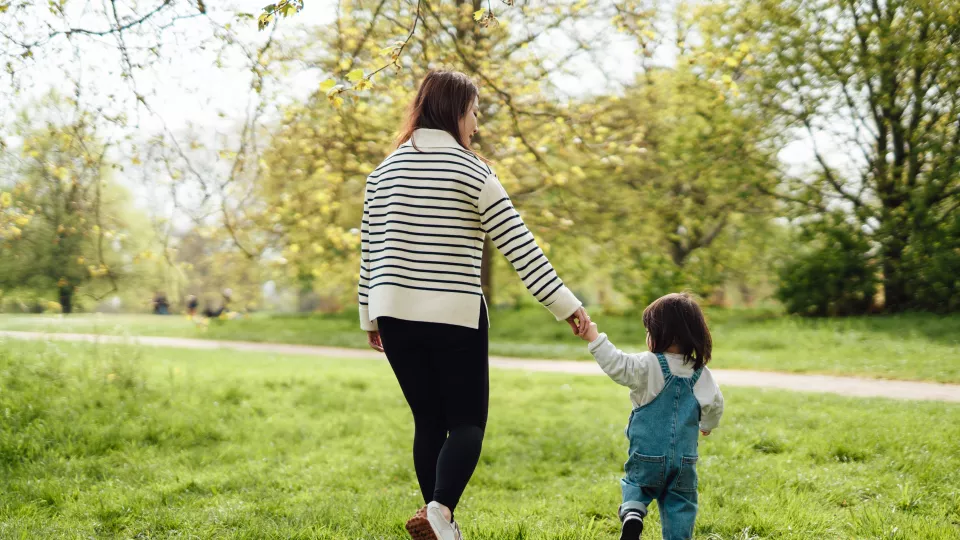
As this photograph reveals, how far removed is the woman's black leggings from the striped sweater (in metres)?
0.07

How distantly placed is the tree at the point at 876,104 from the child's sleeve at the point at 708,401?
1154cm

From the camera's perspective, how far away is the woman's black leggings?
103 inches

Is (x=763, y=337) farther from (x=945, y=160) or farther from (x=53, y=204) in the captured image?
(x=53, y=204)

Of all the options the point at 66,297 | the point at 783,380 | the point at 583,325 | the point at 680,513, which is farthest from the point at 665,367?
the point at 783,380

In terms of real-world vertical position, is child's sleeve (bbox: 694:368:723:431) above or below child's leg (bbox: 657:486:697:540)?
above

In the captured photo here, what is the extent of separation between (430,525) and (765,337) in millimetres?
12202

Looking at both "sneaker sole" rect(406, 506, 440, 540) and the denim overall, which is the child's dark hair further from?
"sneaker sole" rect(406, 506, 440, 540)

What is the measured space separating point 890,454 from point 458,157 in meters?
3.67

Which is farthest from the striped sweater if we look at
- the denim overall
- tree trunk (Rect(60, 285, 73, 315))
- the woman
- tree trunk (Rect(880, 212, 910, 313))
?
tree trunk (Rect(880, 212, 910, 313))

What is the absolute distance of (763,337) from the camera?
13.4 metres

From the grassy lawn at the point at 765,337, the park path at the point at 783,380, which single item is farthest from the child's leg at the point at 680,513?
the grassy lawn at the point at 765,337

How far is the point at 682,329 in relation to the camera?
2852 millimetres

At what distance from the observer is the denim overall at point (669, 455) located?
9.27ft

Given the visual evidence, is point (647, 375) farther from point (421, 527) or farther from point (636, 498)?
point (421, 527)
